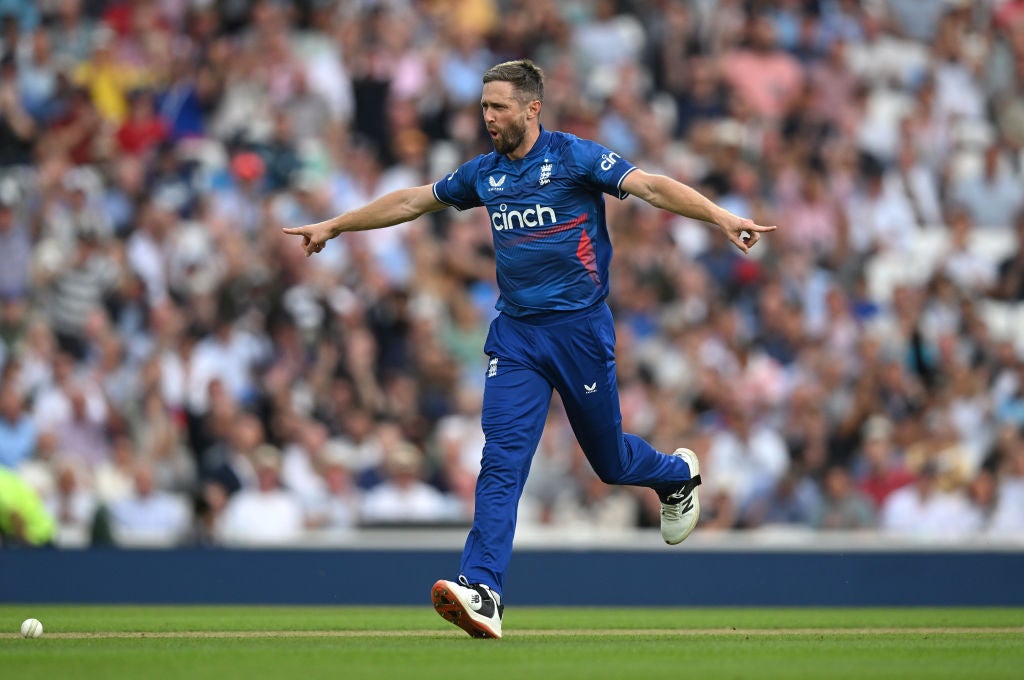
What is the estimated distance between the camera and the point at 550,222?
8.48 metres

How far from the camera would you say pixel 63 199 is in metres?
15.5

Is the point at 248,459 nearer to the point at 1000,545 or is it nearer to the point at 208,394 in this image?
the point at 208,394

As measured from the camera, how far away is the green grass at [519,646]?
22.5ft

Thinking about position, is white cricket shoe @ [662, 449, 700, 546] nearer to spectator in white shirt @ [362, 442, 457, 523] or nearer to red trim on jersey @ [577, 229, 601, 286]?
red trim on jersey @ [577, 229, 601, 286]

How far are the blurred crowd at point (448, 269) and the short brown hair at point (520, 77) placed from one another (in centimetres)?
540

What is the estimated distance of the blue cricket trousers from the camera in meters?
8.20

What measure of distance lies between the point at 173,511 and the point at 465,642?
20.5 ft

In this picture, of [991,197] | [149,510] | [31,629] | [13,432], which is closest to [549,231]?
[31,629]

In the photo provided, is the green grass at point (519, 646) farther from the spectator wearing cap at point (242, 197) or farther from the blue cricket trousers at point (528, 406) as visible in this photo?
the spectator wearing cap at point (242, 197)

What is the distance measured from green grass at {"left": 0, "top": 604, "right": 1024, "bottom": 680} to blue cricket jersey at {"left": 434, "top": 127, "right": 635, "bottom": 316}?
1.72 m

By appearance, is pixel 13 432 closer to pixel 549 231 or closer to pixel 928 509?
pixel 549 231

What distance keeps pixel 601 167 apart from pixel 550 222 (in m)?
0.38

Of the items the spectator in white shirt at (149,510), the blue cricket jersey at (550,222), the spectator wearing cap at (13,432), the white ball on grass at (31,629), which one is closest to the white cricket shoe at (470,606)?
the blue cricket jersey at (550,222)

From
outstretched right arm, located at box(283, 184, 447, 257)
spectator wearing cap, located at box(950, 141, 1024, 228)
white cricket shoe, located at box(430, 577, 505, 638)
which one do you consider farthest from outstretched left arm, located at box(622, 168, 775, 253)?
spectator wearing cap, located at box(950, 141, 1024, 228)
